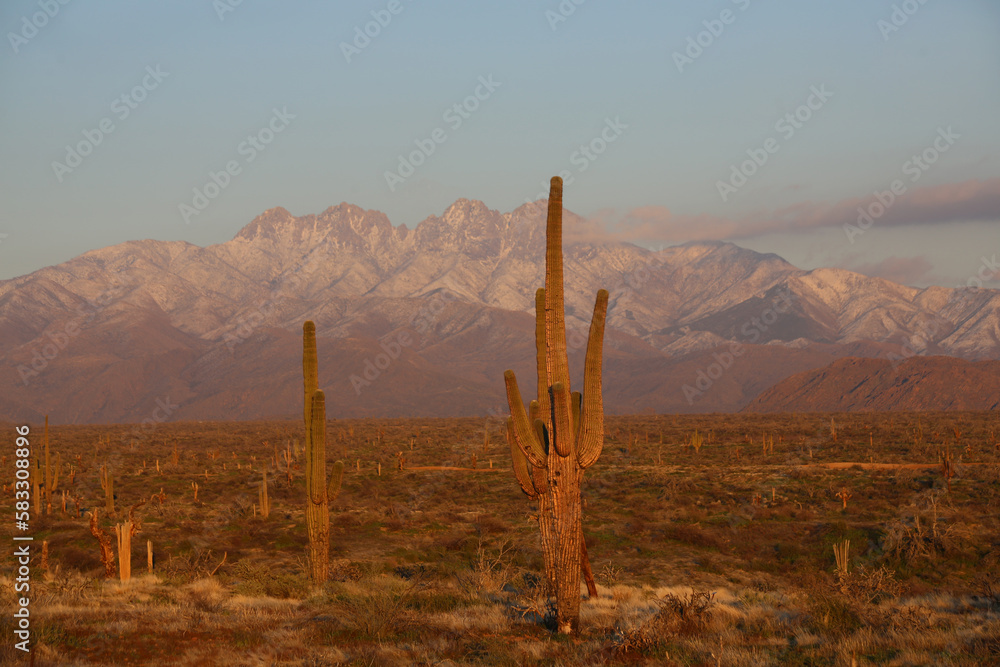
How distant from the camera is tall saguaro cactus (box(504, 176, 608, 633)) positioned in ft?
39.7

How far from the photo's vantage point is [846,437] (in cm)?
5784

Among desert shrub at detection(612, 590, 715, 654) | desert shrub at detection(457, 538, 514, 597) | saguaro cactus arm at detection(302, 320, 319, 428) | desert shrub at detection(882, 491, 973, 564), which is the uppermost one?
saguaro cactus arm at detection(302, 320, 319, 428)

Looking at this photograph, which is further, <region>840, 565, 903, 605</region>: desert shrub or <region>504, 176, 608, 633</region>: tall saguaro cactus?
<region>840, 565, 903, 605</region>: desert shrub

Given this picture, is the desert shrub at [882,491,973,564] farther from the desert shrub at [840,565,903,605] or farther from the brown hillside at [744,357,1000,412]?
the brown hillside at [744,357,1000,412]

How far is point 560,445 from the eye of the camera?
1201cm

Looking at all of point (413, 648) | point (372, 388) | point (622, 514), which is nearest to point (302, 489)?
point (622, 514)

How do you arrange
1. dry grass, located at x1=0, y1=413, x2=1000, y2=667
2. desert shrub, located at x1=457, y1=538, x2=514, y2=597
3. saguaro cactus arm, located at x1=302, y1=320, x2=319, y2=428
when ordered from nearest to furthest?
dry grass, located at x1=0, y1=413, x2=1000, y2=667 → desert shrub, located at x1=457, y1=538, x2=514, y2=597 → saguaro cactus arm, located at x1=302, y1=320, x2=319, y2=428

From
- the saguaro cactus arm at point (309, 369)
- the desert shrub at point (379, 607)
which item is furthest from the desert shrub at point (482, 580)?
the saguaro cactus arm at point (309, 369)

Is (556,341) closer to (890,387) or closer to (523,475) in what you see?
(523,475)

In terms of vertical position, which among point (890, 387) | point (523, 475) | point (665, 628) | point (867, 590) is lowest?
point (867, 590)

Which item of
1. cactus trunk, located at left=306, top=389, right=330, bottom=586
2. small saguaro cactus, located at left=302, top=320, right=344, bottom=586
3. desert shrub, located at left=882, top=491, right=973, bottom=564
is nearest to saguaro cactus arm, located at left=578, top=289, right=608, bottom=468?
small saguaro cactus, located at left=302, top=320, right=344, bottom=586

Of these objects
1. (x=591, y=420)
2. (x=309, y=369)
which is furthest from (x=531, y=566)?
(x=591, y=420)

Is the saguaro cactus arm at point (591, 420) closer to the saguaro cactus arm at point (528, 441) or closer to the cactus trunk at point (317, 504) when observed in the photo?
the saguaro cactus arm at point (528, 441)

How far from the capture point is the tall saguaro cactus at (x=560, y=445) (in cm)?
1210
